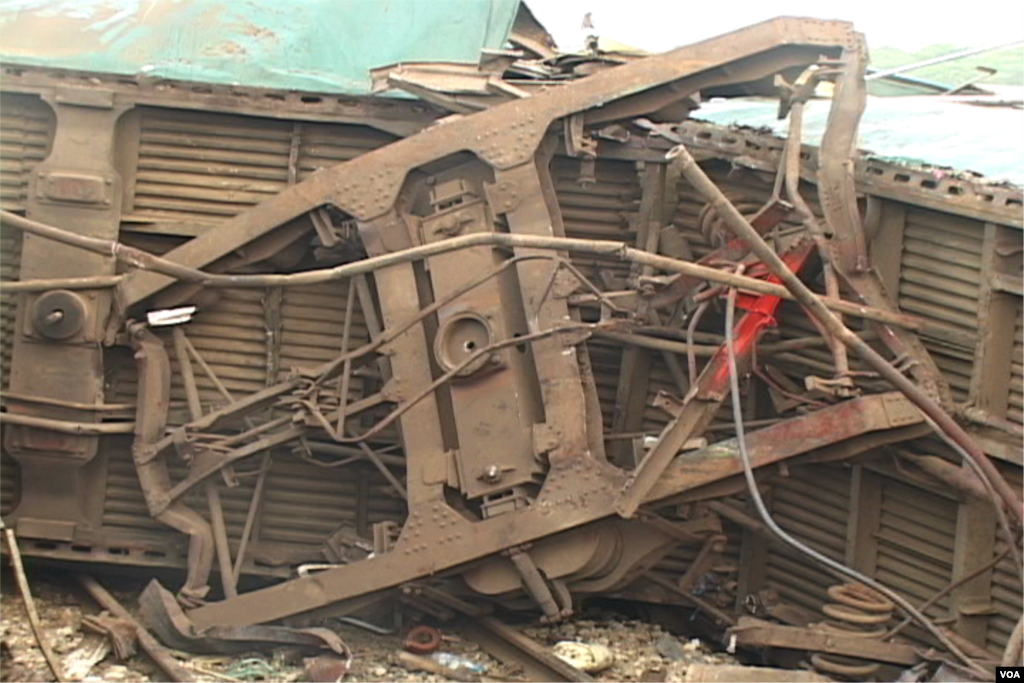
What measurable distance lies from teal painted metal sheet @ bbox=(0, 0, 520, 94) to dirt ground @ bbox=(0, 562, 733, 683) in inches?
131

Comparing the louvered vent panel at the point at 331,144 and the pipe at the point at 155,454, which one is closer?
the pipe at the point at 155,454

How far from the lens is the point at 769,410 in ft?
35.6

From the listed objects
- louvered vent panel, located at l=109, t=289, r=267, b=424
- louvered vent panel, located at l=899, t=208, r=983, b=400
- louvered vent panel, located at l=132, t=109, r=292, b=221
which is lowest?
louvered vent panel, located at l=109, t=289, r=267, b=424

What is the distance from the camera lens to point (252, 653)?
1027cm

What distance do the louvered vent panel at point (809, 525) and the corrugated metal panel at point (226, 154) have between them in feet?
10.9

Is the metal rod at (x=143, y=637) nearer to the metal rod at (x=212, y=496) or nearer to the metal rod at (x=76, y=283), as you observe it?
the metal rod at (x=212, y=496)

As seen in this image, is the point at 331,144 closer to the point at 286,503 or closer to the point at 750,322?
the point at 286,503

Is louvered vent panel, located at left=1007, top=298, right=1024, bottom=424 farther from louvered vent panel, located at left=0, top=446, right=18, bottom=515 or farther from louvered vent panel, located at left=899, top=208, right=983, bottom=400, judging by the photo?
louvered vent panel, located at left=0, top=446, right=18, bottom=515

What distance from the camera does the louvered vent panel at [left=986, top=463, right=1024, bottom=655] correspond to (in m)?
9.46

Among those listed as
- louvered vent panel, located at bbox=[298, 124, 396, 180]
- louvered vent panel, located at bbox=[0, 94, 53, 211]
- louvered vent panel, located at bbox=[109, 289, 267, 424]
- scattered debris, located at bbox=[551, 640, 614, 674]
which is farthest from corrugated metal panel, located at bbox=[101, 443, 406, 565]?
louvered vent panel, located at bbox=[298, 124, 396, 180]

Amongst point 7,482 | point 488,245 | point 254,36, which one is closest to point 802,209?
point 488,245

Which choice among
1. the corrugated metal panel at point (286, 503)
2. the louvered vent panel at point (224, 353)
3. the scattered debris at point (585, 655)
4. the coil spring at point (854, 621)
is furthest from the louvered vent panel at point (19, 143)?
the coil spring at point (854, 621)

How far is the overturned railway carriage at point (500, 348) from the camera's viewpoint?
31.3 feet

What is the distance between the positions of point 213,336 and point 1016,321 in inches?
191
